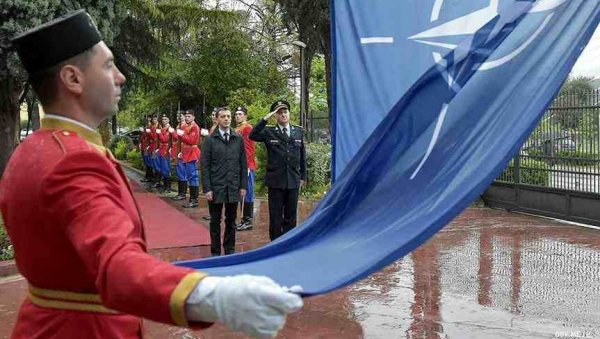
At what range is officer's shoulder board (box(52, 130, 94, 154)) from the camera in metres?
1.66

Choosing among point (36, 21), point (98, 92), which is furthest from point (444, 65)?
point (36, 21)

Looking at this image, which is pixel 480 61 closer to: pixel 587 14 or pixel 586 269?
pixel 587 14

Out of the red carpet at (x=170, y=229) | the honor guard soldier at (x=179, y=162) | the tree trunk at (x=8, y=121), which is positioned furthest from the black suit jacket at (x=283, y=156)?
the tree trunk at (x=8, y=121)

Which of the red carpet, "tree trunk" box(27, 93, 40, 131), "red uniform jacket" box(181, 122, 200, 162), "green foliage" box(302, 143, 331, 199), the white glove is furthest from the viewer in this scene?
"tree trunk" box(27, 93, 40, 131)

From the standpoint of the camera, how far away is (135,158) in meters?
25.7

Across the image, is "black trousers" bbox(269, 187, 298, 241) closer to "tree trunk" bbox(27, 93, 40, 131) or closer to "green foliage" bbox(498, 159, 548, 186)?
"green foliage" bbox(498, 159, 548, 186)

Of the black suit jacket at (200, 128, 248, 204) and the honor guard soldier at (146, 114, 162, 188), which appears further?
the honor guard soldier at (146, 114, 162, 188)

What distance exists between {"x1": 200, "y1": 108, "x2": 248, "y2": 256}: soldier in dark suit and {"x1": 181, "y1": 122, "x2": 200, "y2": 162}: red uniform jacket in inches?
198

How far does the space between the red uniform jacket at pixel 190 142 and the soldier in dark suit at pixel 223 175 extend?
5025 millimetres

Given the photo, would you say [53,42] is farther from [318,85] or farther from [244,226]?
[318,85]

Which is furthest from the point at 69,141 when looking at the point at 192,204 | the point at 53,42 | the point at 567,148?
the point at 192,204

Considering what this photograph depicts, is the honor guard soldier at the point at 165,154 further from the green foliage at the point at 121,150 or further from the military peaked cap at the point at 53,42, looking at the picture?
the military peaked cap at the point at 53,42

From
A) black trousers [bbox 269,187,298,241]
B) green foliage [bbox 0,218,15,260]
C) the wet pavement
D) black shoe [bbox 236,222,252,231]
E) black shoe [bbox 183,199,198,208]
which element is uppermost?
black trousers [bbox 269,187,298,241]

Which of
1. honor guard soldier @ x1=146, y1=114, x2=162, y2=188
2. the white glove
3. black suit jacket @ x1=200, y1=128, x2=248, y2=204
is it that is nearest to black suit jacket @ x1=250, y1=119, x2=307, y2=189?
black suit jacket @ x1=200, y1=128, x2=248, y2=204
